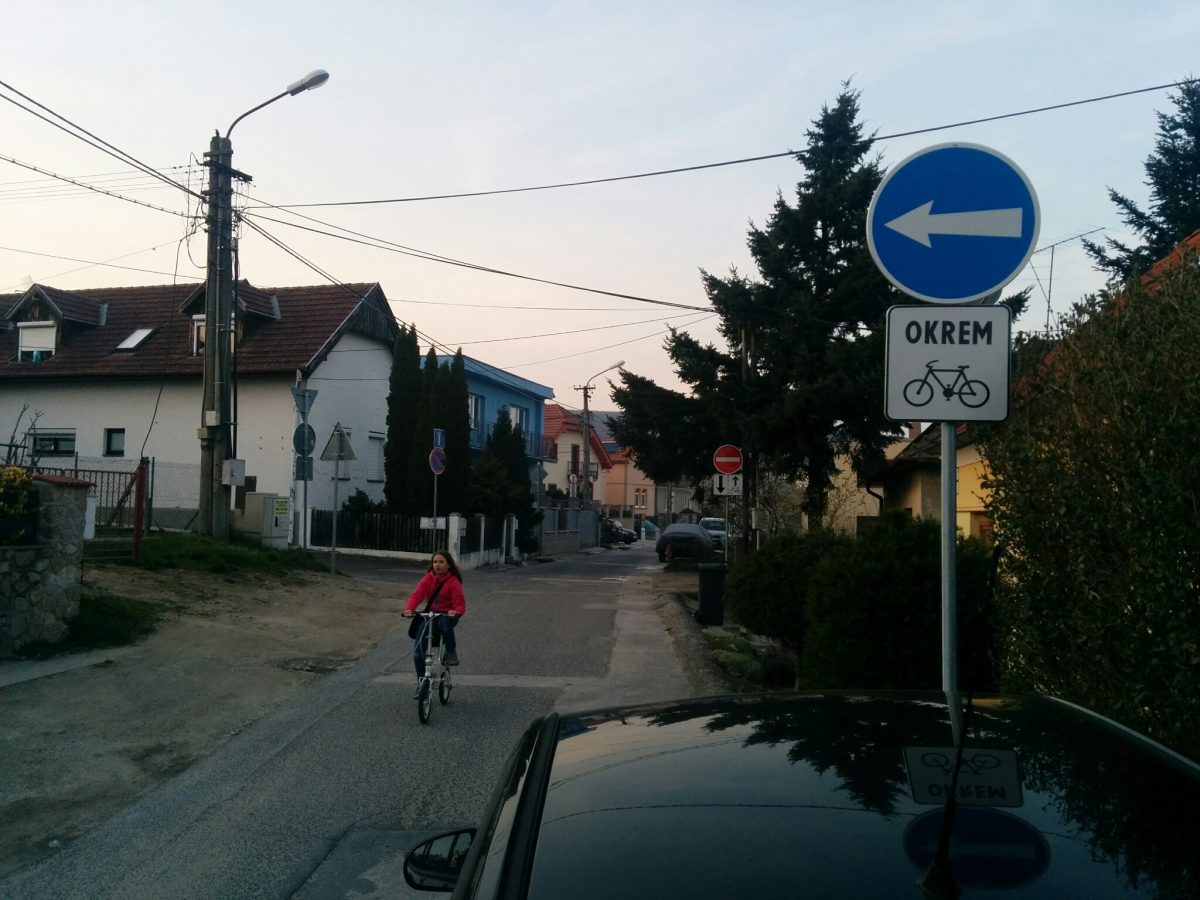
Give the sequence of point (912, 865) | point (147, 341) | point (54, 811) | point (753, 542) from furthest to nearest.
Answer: point (147, 341) < point (753, 542) < point (54, 811) < point (912, 865)

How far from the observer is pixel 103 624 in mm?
11617

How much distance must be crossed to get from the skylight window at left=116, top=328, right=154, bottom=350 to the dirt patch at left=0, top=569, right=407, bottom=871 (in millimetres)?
17491

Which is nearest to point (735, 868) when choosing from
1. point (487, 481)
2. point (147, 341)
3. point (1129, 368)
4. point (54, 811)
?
point (1129, 368)

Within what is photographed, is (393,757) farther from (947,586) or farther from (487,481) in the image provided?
(487,481)

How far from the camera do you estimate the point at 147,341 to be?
3120cm

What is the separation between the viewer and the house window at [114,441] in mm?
30531

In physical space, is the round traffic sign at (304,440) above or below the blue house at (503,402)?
below

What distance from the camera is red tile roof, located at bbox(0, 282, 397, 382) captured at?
29469 millimetres

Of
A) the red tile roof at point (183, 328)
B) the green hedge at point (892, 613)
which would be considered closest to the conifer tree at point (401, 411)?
the red tile roof at point (183, 328)

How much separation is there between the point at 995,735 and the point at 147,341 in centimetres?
3243

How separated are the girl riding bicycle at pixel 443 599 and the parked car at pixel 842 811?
7091mm

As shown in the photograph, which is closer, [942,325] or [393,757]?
[942,325]

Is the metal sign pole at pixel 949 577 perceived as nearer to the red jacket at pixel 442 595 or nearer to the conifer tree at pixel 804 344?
the red jacket at pixel 442 595

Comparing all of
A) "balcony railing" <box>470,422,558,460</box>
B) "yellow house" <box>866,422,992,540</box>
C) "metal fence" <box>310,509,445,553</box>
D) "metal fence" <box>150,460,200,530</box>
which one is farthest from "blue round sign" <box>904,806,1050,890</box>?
"balcony railing" <box>470,422,558,460</box>
